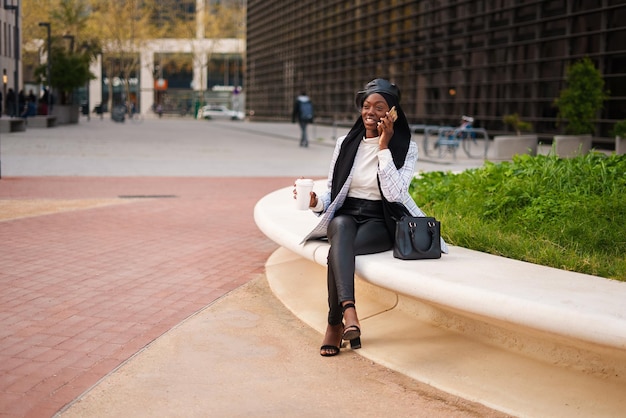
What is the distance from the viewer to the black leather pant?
15.7 feet

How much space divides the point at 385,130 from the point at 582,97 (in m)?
17.4

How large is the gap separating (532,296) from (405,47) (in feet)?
117

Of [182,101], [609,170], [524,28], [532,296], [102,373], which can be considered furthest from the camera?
[182,101]

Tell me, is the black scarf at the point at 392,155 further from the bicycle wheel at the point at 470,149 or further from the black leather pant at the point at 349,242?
the bicycle wheel at the point at 470,149

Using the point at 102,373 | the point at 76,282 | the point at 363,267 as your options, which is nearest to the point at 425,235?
the point at 363,267

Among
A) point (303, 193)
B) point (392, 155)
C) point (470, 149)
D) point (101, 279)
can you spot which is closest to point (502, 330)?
point (392, 155)

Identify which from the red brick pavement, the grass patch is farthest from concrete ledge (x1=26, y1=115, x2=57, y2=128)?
the grass patch

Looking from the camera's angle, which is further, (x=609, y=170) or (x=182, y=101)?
(x=182, y=101)

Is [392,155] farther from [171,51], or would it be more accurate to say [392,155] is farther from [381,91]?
[171,51]

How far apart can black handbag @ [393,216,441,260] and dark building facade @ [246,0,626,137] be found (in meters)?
20.8

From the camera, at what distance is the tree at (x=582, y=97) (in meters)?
20.9

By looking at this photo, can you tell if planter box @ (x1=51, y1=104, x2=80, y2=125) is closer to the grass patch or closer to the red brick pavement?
the red brick pavement

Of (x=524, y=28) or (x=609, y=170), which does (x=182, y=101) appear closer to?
(x=524, y=28)

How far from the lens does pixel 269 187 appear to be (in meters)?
14.0
